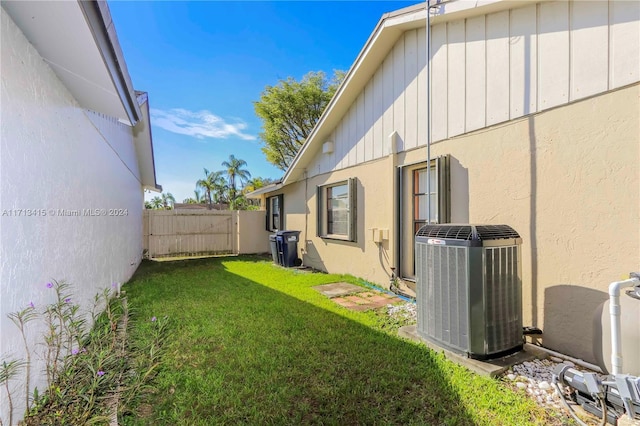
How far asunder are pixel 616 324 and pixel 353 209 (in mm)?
5075

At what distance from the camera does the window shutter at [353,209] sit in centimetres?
684

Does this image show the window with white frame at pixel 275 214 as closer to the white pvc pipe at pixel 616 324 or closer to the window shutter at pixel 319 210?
the window shutter at pixel 319 210

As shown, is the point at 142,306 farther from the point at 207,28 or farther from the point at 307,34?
the point at 307,34

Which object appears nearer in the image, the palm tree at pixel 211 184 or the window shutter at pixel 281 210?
the window shutter at pixel 281 210

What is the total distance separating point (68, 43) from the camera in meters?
2.27

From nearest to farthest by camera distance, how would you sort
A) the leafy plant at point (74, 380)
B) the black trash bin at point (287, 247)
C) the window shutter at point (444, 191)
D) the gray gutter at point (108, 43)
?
1. the leafy plant at point (74, 380)
2. the gray gutter at point (108, 43)
3. the window shutter at point (444, 191)
4. the black trash bin at point (287, 247)

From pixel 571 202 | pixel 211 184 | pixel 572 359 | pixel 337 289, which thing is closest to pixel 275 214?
pixel 337 289

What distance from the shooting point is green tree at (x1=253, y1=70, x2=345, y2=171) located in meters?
19.2

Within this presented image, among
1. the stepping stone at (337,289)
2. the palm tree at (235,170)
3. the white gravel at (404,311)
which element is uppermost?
the palm tree at (235,170)

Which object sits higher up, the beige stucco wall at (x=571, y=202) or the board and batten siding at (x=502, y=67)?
the board and batten siding at (x=502, y=67)

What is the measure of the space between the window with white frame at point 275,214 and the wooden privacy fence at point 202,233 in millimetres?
427

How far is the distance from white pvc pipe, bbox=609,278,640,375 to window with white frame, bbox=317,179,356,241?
4961 mm

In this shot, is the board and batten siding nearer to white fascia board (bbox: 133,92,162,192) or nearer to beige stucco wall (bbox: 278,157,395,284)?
beige stucco wall (bbox: 278,157,395,284)

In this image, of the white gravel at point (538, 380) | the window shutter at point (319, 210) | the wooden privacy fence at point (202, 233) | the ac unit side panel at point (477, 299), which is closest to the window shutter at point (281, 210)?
the wooden privacy fence at point (202, 233)
